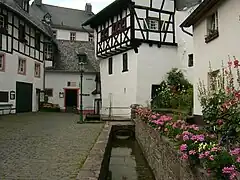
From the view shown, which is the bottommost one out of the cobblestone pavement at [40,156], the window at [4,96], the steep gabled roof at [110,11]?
the cobblestone pavement at [40,156]

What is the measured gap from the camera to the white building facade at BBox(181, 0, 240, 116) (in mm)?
10188

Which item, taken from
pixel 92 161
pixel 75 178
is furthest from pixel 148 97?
pixel 75 178

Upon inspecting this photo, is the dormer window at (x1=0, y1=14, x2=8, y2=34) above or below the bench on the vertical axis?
above

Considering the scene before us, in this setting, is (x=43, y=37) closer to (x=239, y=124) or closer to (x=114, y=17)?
(x=114, y=17)

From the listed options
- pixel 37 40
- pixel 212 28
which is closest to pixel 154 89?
pixel 212 28

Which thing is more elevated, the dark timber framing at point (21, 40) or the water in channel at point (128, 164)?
the dark timber framing at point (21, 40)

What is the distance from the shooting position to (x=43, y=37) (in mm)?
31281

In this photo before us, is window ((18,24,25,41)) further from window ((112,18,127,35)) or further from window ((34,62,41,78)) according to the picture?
window ((112,18,127,35))

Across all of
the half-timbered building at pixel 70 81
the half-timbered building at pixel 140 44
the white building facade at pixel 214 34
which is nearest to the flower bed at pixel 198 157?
the white building facade at pixel 214 34

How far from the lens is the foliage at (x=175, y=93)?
1684cm

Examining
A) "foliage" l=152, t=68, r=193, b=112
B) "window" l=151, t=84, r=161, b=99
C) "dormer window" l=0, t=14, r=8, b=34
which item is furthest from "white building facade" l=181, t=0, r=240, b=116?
"dormer window" l=0, t=14, r=8, b=34

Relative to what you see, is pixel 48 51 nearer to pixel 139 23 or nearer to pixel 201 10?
pixel 139 23

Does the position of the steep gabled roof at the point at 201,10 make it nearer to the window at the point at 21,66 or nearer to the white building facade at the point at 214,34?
the white building facade at the point at 214,34

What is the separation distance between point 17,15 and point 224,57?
57.8ft
